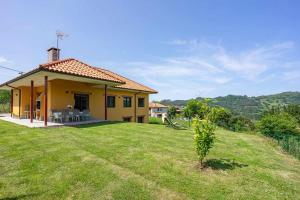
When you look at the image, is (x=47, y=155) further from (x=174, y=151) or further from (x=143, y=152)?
(x=174, y=151)

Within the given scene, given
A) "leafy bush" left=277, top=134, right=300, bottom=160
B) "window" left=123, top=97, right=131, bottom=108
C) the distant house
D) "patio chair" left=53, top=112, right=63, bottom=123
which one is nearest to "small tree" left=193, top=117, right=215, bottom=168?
"leafy bush" left=277, top=134, right=300, bottom=160

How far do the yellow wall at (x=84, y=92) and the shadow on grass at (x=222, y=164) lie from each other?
12.8 metres

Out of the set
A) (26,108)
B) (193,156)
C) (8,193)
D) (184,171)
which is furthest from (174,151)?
(26,108)

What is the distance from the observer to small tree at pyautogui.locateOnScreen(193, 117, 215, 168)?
18.2 feet

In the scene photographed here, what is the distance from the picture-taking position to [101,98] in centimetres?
1884

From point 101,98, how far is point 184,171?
14.8 metres

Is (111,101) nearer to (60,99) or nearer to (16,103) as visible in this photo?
(60,99)

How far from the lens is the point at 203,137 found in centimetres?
555

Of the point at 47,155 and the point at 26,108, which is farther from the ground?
the point at 26,108

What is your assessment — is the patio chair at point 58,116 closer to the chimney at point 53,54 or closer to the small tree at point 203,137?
the chimney at point 53,54

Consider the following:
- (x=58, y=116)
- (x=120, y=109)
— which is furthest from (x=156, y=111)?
(x=58, y=116)

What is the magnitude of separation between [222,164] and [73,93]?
533 inches

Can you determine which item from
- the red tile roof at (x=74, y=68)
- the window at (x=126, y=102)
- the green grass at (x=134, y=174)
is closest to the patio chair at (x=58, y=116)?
the red tile roof at (x=74, y=68)

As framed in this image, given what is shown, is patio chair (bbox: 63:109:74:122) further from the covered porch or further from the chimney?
the chimney
